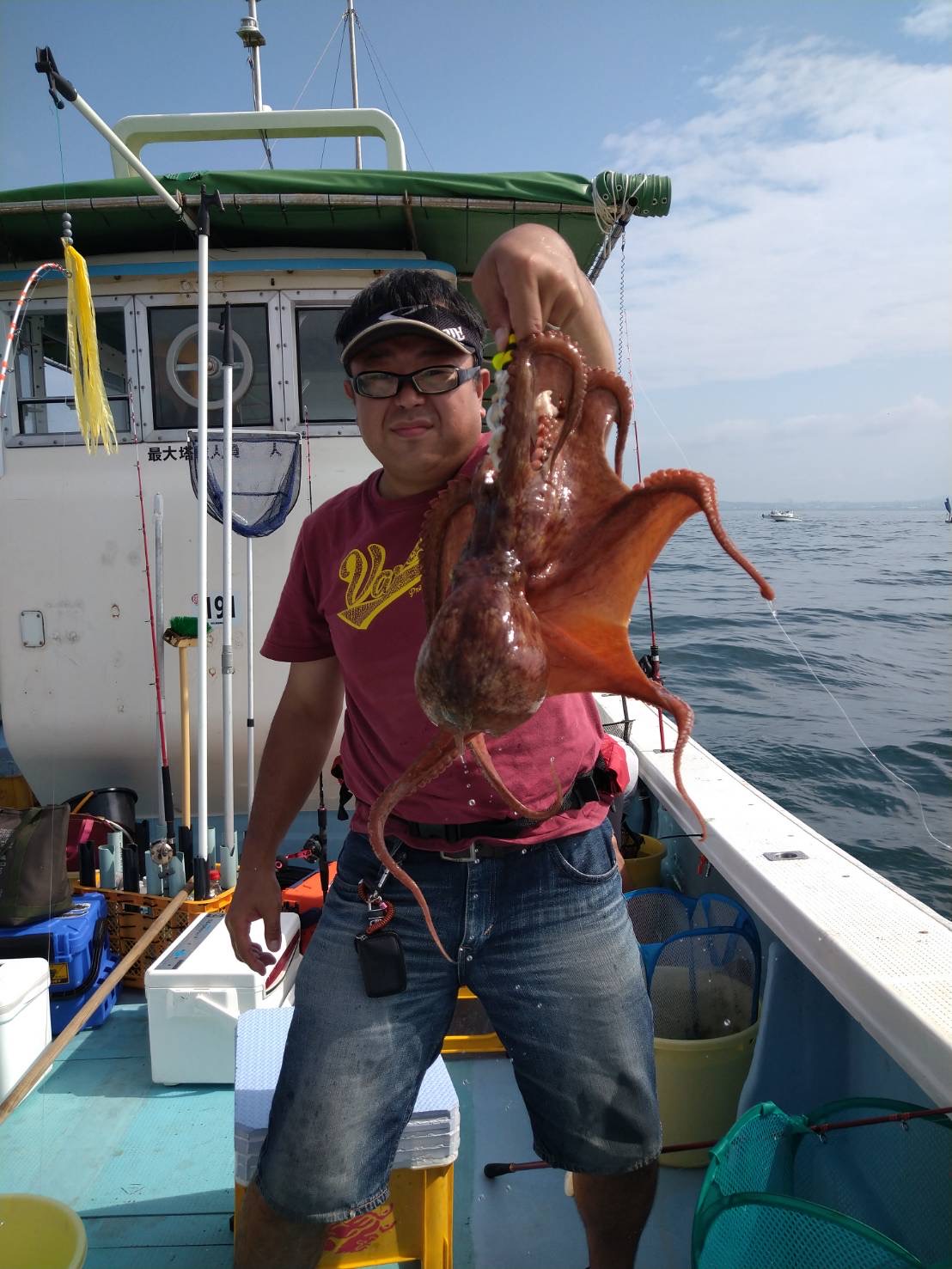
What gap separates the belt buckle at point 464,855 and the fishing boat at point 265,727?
1.09 meters

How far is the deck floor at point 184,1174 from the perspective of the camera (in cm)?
277

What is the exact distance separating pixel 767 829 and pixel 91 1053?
3386 millimetres

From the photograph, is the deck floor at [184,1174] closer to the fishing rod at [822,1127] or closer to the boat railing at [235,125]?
the fishing rod at [822,1127]

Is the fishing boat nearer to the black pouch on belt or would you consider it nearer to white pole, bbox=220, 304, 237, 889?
white pole, bbox=220, 304, 237, 889

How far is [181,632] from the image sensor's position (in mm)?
5656

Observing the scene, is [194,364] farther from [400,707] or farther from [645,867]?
[400,707]

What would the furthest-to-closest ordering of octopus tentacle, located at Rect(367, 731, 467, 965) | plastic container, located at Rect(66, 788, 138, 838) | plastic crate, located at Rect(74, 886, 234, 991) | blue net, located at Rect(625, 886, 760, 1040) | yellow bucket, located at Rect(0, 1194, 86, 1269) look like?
plastic container, located at Rect(66, 788, 138, 838), plastic crate, located at Rect(74, 886, 234, 991), blue net, located at Rect(625, 886, 760, 1040), yellow bucket, located at Rect(0, 1194, 86, 1269), octopus tentacle, located at Rect(367, 731, 467, 965)

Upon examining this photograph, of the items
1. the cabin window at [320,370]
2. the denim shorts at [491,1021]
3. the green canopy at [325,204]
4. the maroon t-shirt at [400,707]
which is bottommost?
the denim shorts at [491,1021]

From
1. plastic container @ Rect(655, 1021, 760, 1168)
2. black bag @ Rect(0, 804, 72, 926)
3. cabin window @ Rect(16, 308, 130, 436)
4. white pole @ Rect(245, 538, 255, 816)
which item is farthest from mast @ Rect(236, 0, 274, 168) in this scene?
plastic container @ Rect(655, 1021, 760, 1168)

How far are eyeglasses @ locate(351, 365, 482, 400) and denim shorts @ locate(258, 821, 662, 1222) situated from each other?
112 cm

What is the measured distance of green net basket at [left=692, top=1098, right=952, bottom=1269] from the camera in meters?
1.87

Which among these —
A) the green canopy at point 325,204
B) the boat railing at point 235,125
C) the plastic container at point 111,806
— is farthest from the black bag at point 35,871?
the boat railing at point 235,125

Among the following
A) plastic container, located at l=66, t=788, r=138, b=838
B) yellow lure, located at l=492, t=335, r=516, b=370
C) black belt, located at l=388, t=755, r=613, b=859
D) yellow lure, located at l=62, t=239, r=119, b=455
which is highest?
yellow lure, located at l=62, t=239, r=119, b=455

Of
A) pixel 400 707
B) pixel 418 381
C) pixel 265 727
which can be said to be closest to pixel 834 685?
pixel 265 727
